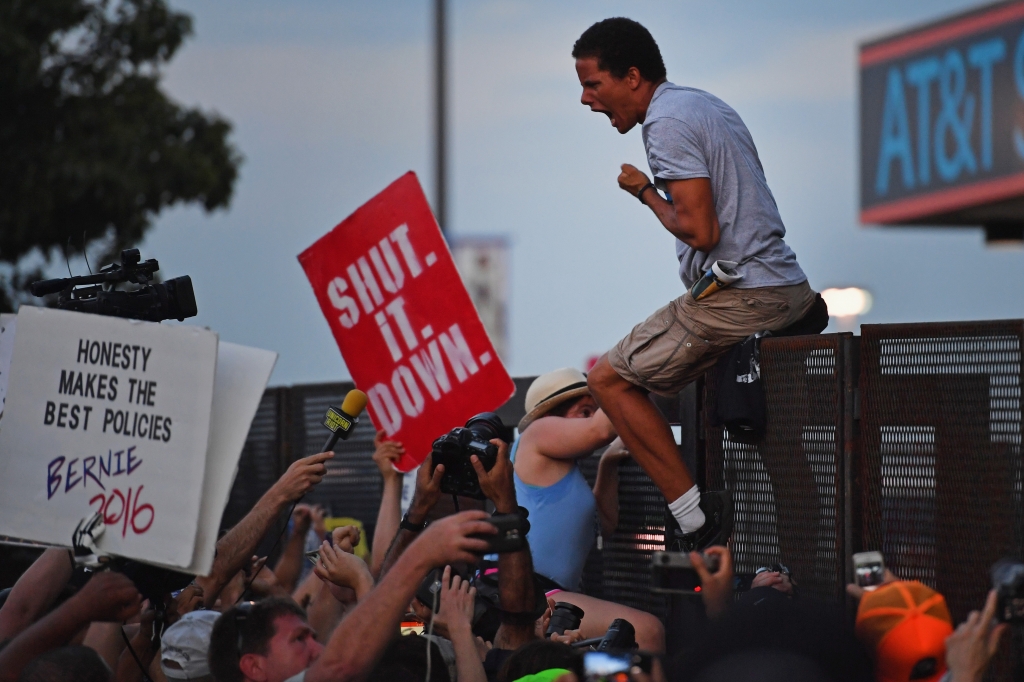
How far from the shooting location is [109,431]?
14.6ft

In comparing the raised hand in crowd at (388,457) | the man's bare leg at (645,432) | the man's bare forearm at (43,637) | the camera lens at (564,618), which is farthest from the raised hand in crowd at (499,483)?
the raised hand in crowd at (388,457)

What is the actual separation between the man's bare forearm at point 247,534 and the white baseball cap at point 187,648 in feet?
0.70

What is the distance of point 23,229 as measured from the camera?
54.1 ft

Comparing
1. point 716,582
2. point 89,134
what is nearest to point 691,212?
point 716,582

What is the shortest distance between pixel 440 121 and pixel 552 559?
30.7 ft

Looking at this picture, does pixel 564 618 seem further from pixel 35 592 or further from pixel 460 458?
pixel 35 592

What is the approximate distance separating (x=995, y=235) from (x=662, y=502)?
19.4 metres

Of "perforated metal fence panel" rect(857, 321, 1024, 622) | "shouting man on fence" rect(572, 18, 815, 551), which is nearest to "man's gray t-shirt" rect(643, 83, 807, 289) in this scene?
"shouting man on fence" rect(572, 18, 815, 551)

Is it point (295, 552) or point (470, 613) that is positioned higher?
point (470, 613)

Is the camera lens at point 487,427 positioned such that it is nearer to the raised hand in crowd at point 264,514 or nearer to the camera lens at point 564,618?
the raised hand in crowd at point 264,514

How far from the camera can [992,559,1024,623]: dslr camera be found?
11.8 feet

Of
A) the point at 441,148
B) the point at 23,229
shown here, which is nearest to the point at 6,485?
the point at 441,148

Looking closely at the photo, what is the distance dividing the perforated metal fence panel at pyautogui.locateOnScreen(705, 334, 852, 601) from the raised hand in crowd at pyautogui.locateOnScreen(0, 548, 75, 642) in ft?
8.19

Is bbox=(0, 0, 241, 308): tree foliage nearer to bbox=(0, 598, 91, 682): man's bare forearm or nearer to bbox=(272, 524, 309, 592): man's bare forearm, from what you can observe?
bbox=(272, 524, 309, 592): man's bare forearm
